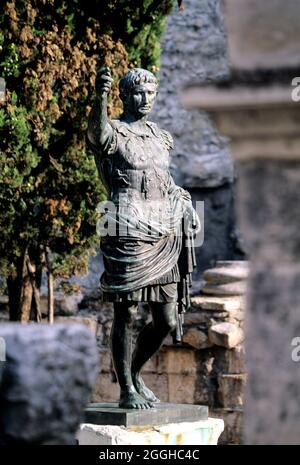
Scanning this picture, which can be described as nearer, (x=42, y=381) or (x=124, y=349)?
(x=42, y=381)

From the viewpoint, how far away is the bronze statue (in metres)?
8.11

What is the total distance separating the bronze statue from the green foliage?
2.74 meters

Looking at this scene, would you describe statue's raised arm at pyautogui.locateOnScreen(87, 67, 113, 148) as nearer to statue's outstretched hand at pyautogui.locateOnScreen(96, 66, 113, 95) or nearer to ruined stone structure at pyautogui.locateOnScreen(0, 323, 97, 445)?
statue's outstretched hand at pyautogui.locateOnScreen(96, 66, 113, 95)

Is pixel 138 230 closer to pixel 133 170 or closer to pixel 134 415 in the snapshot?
pixel 133 170

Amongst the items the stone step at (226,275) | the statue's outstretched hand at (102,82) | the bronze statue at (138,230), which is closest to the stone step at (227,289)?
the stone step at (226,275)

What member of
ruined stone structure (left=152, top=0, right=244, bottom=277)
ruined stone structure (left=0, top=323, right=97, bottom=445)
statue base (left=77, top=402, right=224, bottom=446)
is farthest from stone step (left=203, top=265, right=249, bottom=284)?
ruined stone structure (left=0, top=323, right=97, bottom=445)

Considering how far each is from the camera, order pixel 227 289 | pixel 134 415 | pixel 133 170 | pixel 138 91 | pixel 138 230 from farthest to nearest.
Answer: pixel 227 289 → pixel 138 91 → pixel 133 170 → pixel 138 230 → pixel 134 415

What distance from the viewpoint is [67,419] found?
513 centimetres

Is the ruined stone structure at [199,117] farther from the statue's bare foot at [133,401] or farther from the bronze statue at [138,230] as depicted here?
the statue's bare foot at [133,401]

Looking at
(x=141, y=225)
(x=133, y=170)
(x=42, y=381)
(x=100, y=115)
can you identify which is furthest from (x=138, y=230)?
(x=42, y=381)

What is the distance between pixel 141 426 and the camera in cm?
805

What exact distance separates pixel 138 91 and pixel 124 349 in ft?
5.14

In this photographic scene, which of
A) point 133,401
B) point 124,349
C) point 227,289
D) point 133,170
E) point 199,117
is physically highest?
point 199,117
